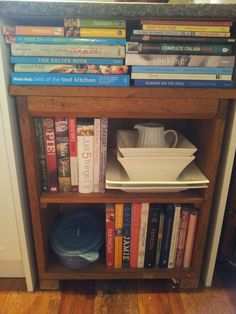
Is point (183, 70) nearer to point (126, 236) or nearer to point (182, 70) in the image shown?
point (182, 70)

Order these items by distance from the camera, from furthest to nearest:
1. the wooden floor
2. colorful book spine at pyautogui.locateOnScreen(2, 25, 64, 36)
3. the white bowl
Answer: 1. the wooden floor
2. the white bowl
3. colorful book spine at pyautogui.locateOnScreen(2, 25, 64, 36)

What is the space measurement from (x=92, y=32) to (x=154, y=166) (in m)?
0.38

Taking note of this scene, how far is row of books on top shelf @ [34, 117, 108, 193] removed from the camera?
754mm

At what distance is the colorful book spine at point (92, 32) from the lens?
2.13 ft

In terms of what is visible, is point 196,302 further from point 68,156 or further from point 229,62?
point 229,62

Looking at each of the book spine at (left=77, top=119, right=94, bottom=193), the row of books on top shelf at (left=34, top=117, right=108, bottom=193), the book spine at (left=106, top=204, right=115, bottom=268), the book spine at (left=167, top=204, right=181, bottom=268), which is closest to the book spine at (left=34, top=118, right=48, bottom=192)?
the row of books on top shelf at (left=34, top=117, right=108, bottom=193)

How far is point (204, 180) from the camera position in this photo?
0.77m

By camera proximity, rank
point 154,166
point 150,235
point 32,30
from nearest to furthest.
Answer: point 32,30
point 154,166
point 150,235

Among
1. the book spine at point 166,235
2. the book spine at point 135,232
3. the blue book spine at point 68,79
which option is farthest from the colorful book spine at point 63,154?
the book spine at point 166,235

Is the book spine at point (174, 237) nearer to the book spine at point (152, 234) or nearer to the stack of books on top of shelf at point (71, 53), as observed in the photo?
the book spine at point (152, 234)

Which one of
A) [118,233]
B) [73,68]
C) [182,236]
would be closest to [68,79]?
[73,68]

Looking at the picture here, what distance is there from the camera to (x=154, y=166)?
2.48 feet

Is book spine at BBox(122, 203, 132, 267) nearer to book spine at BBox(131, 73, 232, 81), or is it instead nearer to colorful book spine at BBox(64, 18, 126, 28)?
book spine at BBox(131, 73, 232, 81)

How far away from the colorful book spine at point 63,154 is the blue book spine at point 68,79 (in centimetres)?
11
